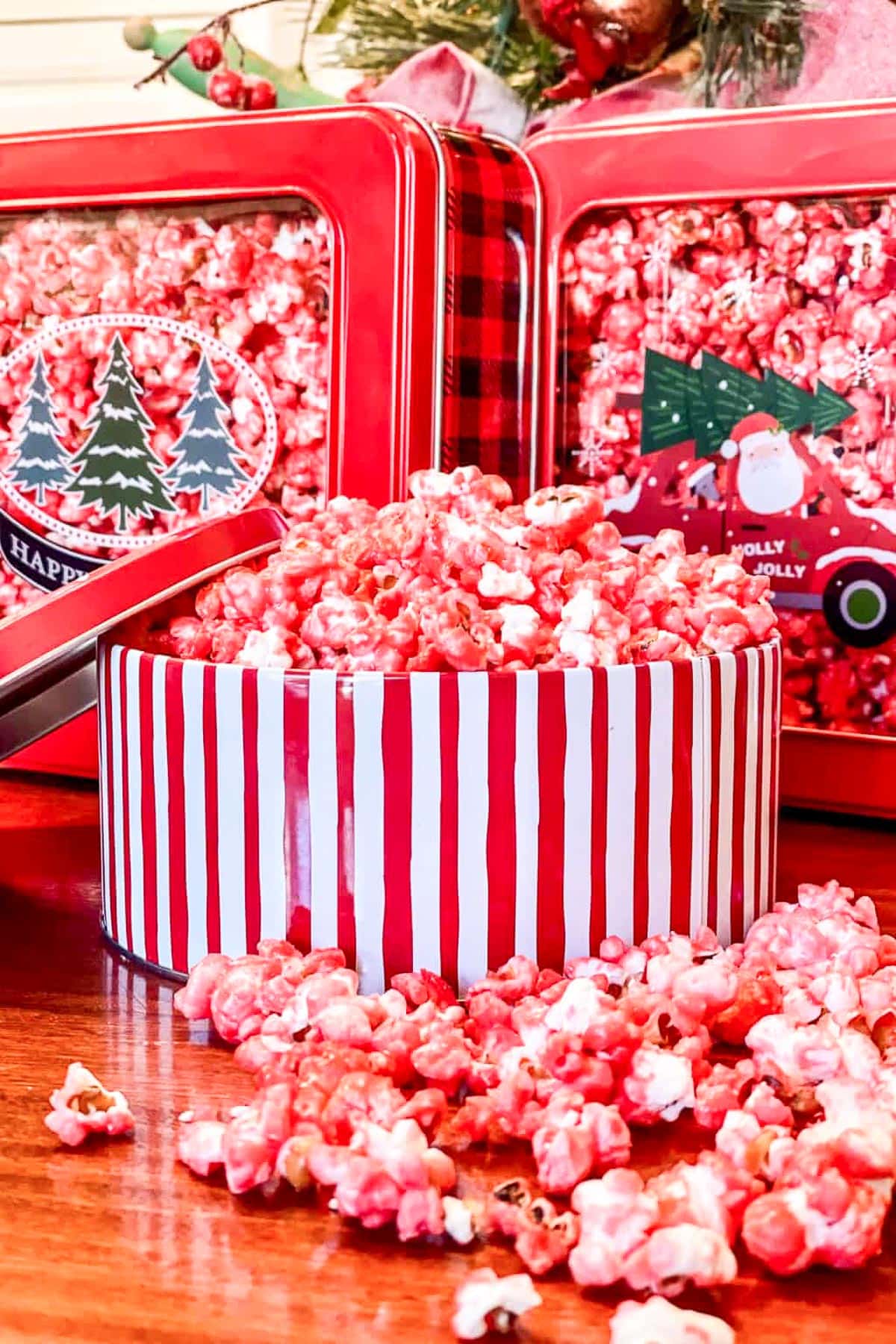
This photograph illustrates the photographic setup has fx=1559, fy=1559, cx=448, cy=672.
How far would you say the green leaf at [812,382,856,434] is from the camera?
4.26 ft

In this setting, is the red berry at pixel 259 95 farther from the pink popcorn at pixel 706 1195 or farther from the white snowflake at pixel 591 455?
the pink popcorn at pixel 706 1195

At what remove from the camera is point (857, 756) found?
4.37 ft

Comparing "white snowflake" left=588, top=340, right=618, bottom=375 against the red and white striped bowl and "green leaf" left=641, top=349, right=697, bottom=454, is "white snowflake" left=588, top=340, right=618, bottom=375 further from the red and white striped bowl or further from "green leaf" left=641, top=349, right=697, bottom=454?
the red and white striped bowl

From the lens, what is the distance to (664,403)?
1380mm

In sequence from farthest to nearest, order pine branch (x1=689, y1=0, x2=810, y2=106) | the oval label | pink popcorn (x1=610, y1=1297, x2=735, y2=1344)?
pine branch (x1=689, y1=0, x2=810, y2=106) < the oval label < pink popcorn (x1=610, y1=1297, x2=735, y2=1344)

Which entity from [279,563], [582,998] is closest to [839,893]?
[582,998]

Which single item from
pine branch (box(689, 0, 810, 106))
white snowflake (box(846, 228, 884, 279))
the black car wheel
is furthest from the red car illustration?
pine branch (box(689, 0, 810, 106))

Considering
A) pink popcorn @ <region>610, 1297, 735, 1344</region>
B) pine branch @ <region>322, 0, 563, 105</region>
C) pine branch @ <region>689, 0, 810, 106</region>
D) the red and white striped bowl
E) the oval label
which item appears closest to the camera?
pink popcorn @ <region>610, 1297, 735, 1344</region>

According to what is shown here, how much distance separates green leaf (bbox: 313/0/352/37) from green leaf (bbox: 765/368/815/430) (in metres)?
0.93

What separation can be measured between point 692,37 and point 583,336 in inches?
20.2

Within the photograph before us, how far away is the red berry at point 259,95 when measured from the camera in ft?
6.34

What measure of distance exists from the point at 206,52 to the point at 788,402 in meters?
1.04

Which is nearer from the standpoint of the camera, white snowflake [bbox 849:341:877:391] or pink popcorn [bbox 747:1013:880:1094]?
pink popcorn [bbox 747:1013:880:1094]

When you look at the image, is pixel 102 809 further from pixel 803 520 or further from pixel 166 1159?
pixel 803 520
